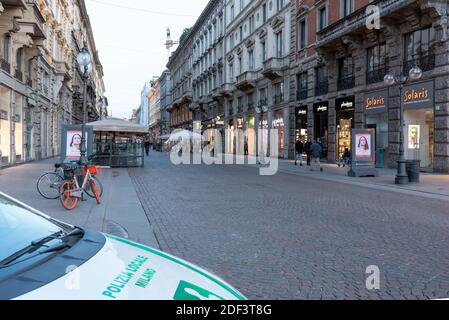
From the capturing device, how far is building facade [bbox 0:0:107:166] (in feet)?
72.1

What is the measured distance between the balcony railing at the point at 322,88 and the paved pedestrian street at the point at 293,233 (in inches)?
642

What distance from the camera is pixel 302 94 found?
31.9 m

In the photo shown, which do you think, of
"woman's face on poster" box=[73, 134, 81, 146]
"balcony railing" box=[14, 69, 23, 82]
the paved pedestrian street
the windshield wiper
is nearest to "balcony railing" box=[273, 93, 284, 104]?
"balcony railing" box=[14, 69, 23, 82]

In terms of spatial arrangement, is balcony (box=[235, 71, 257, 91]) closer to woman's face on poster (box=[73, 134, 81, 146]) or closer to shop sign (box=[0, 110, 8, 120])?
shop sign (box=[0, 110, 8, 120])

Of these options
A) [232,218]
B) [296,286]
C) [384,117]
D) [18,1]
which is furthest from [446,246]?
[18,1]

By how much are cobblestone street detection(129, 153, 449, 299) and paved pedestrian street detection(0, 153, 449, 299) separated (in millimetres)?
13

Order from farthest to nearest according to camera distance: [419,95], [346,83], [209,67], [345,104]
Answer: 1. [209,67]
2. [346,83]
3. [345,104]
4. [419,95]

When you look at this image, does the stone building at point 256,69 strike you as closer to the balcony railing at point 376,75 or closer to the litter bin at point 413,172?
the balcony railing at point 376,75

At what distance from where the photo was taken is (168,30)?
14000cm

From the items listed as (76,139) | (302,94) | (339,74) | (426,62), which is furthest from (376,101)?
(76,139)

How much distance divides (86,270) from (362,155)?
18.1 m

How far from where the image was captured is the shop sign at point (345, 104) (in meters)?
25.5

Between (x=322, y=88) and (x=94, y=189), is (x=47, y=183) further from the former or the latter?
(x=322, y=88)
